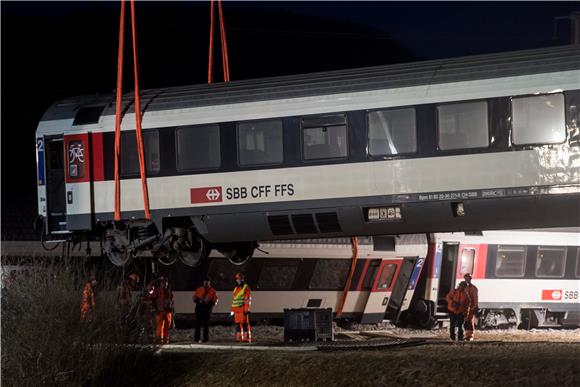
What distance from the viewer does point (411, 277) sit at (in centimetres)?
3225

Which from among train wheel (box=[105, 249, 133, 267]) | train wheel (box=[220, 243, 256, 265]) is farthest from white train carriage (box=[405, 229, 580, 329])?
train wheel (box=[105, 249, 133, 267])

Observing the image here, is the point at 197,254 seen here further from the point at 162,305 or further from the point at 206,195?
the point at 162,305

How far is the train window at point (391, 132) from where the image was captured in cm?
1836

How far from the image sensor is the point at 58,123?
21531 millimetres

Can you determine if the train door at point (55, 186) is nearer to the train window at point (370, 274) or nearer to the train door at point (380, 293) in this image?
the train window at point (370, 274)

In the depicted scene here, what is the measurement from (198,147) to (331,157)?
2.56 metres

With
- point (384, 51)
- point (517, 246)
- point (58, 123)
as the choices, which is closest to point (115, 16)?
point (384, 51)

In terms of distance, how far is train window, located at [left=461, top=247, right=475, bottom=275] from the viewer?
3338 cm

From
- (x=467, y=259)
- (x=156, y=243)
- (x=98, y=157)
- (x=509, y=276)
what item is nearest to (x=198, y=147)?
(x=156, y=243)

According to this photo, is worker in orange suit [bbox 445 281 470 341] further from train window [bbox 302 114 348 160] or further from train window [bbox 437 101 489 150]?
train window [bbox 437 101 489 150]

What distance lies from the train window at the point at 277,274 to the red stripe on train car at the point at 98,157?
8583 mm

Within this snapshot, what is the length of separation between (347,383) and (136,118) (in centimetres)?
737

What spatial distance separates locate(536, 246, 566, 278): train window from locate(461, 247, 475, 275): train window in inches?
87.9

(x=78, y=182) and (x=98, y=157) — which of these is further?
(x=78, y=182)
